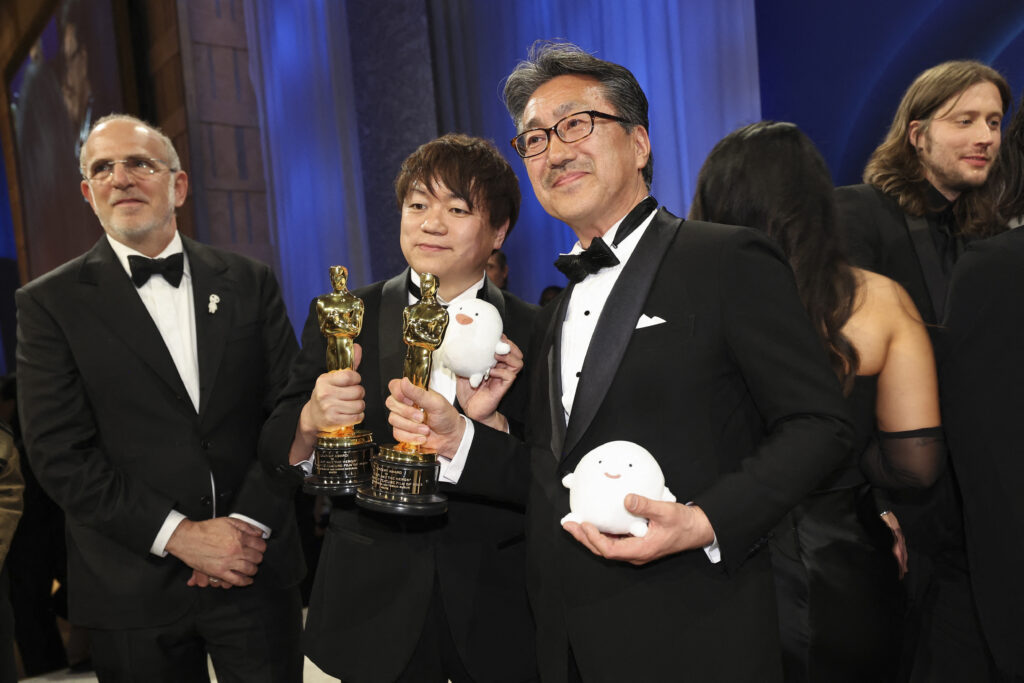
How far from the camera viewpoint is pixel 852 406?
2.10 meters

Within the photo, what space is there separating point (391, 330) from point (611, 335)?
69cm

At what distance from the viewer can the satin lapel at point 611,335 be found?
1497mm

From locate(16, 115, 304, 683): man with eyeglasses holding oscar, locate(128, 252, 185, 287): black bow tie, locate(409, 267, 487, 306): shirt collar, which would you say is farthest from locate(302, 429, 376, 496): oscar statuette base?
locate(128, 252, 185, 287): black bow tie

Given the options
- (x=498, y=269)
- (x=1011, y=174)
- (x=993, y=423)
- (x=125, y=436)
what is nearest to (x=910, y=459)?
(x=993, y=423)

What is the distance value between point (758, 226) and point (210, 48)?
18.5 feet

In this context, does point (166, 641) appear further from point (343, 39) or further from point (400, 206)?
point (343, 39)

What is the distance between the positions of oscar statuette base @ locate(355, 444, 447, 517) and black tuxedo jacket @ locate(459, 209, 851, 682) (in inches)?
10.1

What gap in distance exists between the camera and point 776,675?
57.9 inches

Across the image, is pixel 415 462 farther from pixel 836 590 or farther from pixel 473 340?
pixel 836 590

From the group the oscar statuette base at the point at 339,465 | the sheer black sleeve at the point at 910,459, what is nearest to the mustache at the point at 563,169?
the oscar statuette base at the point at 339,465

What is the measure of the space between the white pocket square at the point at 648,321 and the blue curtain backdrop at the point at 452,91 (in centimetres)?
290

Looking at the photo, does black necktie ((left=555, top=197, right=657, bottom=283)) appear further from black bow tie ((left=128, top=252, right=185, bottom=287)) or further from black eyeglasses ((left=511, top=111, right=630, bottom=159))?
black bow tie ((left=128, top=252, right=185, bottom=287))

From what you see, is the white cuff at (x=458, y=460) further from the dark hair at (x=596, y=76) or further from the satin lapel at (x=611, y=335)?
the dark hair at (x=596, y=76)

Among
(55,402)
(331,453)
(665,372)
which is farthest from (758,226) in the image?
(55,402)
